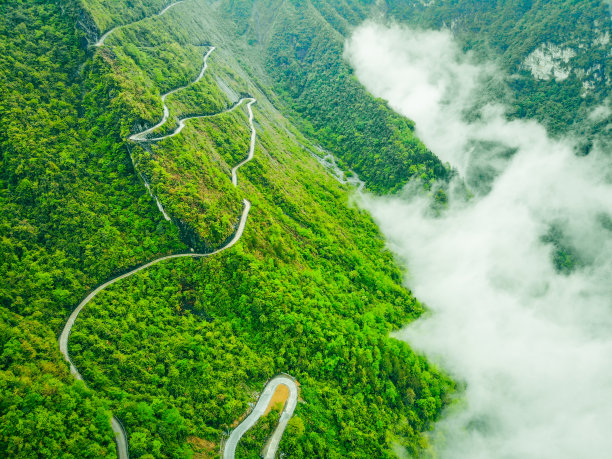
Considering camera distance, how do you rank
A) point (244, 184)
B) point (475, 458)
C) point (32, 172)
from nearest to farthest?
point (32, 172) → point (475, 458) → point (244, 184)

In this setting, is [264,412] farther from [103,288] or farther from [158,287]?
[103,288]

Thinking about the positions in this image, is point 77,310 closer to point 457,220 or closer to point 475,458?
point 475,458

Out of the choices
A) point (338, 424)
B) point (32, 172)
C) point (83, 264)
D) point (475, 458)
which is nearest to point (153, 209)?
point (83, 264)

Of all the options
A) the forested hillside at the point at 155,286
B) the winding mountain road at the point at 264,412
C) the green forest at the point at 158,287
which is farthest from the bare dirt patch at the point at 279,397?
the forested hillside at the point at 155,286

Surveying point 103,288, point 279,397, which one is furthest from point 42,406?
point 279,397

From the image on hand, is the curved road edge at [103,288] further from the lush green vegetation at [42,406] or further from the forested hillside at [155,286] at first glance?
the lush green vegetation at [42,406]

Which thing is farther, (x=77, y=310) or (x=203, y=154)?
(x=203, y=154)

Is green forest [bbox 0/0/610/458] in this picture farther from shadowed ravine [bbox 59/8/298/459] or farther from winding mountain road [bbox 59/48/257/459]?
shadowed ravine [bbox 59/8/298/459]
